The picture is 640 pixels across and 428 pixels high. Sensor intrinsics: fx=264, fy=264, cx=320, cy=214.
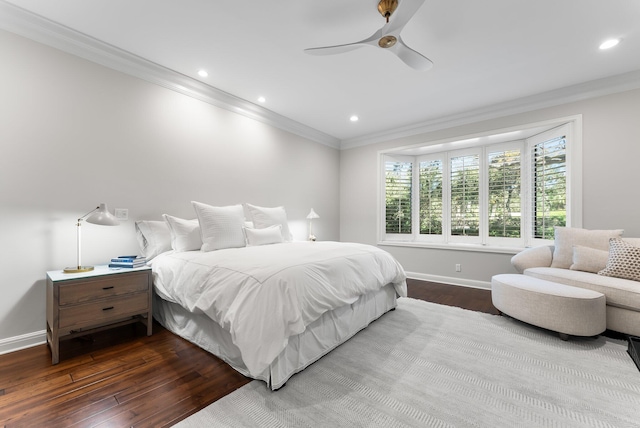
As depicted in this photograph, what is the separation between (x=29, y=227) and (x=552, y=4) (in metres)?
4.59

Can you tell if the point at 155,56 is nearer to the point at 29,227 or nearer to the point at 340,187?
the point at 29,227

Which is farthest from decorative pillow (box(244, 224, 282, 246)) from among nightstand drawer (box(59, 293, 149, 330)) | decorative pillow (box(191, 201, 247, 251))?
nightstand drawer (box(59, 293, 149, 330))

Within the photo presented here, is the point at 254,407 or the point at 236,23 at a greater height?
the point at 236,23

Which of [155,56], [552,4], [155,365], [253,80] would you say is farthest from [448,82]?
[155,365]

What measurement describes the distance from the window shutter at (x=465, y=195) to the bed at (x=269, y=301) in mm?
2481

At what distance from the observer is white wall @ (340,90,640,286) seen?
304 centimetres

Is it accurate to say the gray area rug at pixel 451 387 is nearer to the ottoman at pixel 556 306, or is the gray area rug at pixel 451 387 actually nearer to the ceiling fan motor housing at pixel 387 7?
the ottoman at pixel 556 306

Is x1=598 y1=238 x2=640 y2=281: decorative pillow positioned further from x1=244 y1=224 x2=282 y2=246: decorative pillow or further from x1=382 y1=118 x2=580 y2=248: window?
x1=244 y1=224 x2=282 y2=246: decorative pillow

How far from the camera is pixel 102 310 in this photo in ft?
7.02

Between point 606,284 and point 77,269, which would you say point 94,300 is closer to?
point 77,269

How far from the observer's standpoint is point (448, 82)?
3.25 metres

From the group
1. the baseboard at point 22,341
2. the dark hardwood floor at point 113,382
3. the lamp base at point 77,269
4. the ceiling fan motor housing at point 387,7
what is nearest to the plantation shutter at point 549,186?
the ceiling fan motor housing at point 387,7

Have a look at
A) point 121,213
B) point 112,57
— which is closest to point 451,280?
point 121,213

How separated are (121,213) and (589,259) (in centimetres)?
487
